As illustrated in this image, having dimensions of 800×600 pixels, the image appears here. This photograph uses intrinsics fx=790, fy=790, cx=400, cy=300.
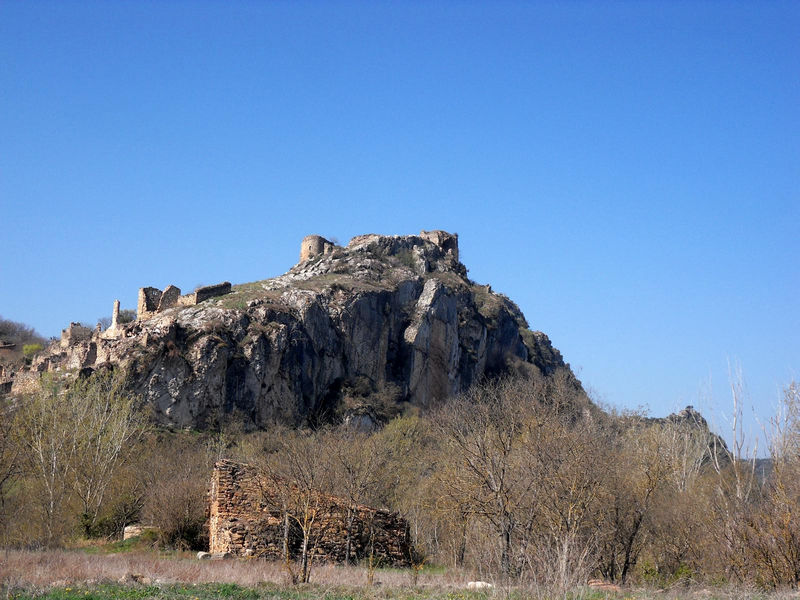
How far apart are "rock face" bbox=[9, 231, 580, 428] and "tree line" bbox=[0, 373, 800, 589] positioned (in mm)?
17670

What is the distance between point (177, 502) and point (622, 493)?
47.2 feet

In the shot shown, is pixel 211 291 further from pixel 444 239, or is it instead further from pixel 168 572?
pixel 168 572

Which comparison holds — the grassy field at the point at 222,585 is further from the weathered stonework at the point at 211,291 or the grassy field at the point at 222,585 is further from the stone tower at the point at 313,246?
the stone tower at the point at 313,246

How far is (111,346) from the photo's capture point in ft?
187

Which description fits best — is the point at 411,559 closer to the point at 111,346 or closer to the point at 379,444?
the point at 379,444

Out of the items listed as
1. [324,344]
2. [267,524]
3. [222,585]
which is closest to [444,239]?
[324,344]

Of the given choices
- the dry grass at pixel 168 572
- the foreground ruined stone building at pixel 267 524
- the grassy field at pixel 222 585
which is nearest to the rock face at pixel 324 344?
the foreground ruined stone building at pixel 267 524

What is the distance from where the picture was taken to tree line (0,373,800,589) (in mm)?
19281

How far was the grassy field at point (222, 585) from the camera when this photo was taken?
14.4 metres

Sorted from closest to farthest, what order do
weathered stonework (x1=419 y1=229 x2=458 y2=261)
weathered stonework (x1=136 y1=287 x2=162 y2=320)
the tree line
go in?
1. the tree line
2. weathered stonework (x1=136 y1=287 x2=162 y2=320)
3. weathered stonework (x1=419 y1=229 x2=458 y2=261)

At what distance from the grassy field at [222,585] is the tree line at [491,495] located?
105cm

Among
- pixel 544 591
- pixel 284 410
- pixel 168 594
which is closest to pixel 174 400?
pixel 284 410

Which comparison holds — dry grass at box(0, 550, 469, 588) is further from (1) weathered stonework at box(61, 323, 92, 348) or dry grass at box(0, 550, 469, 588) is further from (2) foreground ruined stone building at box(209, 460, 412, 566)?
(1) weathered stonework at box(61, 323, 92, 348)

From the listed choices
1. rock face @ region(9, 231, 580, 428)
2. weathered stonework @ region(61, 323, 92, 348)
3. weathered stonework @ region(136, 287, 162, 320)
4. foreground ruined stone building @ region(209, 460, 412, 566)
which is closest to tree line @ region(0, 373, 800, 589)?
foreground ruined stone building @ region(209, 460, 412, 566)
